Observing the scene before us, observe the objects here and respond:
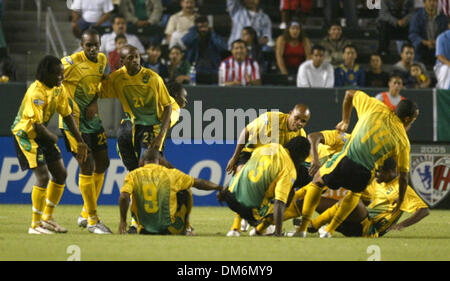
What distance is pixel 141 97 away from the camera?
971cm

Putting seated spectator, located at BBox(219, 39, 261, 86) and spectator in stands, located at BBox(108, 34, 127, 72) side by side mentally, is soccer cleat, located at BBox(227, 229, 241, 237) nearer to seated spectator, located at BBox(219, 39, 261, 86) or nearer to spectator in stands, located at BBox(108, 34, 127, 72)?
seated spectator, located at BBox(219, 39, 261, 86)

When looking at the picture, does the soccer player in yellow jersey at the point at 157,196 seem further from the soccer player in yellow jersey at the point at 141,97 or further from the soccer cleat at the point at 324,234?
the soccer cleat at the point at 324,234

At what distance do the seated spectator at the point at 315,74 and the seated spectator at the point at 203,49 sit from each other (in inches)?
64.6

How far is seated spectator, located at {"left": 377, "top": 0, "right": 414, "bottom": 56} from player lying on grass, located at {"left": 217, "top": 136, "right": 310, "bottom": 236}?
905 centimetres

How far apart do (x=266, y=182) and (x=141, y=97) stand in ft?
6.38

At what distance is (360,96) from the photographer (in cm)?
923

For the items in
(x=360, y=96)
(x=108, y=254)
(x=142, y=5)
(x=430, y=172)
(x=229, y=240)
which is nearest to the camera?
(x=108, y=254)

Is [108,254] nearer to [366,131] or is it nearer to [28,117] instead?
[28,117]

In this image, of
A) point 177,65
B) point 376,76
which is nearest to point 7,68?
point 177,65

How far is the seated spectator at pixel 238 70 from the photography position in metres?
14.4

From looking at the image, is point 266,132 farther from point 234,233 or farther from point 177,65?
point 177,65

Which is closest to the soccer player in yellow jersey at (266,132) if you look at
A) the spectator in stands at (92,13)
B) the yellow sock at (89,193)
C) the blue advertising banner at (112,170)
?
the yellow sock at (89,193)
